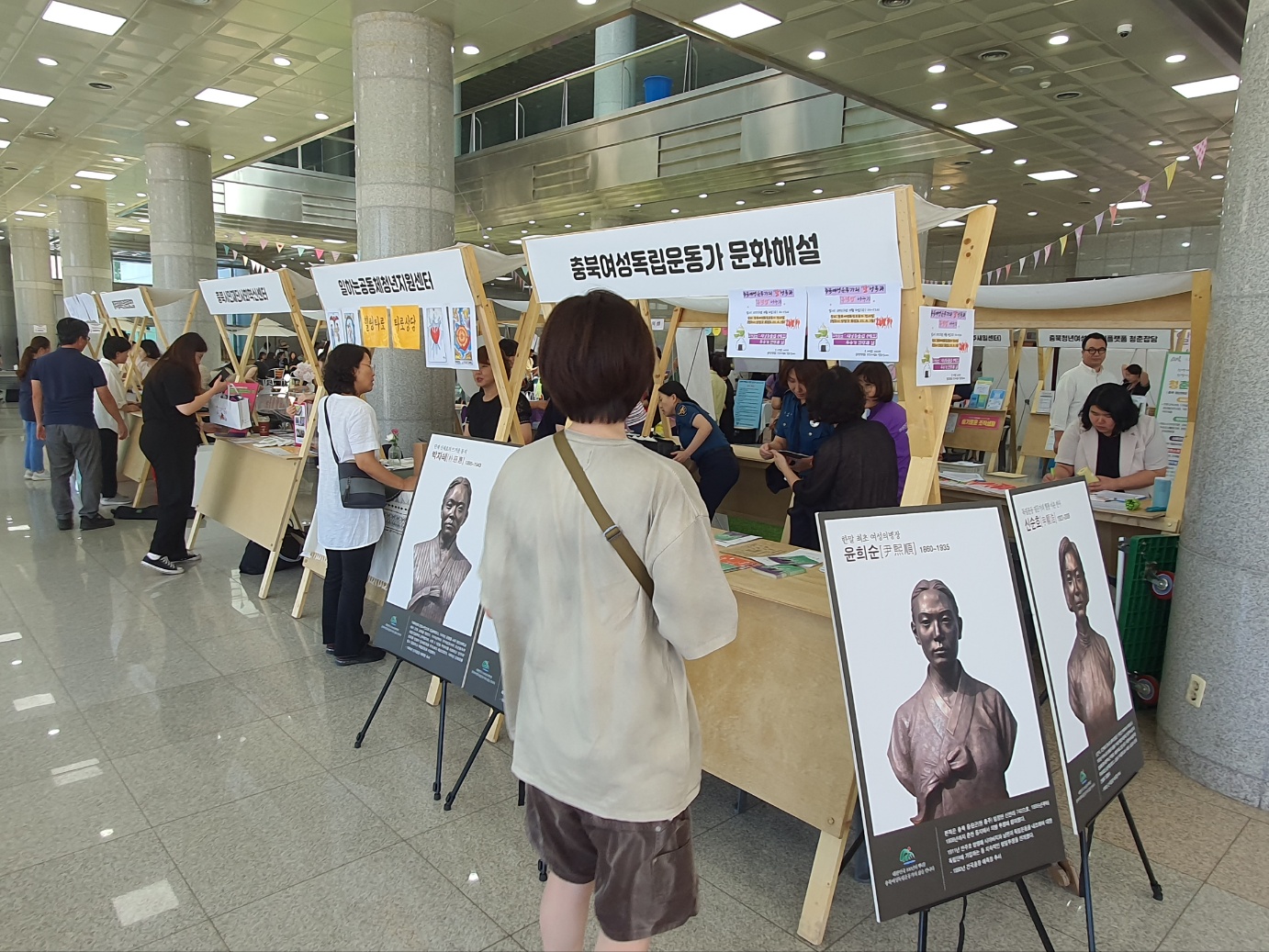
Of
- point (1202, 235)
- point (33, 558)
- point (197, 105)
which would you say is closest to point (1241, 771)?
point (33, 558)

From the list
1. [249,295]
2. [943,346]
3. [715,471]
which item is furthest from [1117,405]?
[249,295]

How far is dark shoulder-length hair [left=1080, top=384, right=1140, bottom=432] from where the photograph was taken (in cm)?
431

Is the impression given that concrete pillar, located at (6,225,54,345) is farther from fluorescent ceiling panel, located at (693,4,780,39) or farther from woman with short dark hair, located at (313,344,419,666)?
woman with short dark hair, located at (313,344,419,666)

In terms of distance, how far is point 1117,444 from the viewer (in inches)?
176

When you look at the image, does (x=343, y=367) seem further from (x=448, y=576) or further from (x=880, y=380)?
(x=880, y=380)

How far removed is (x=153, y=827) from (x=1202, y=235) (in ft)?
54.1

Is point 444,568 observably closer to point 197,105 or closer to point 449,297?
point 449,297

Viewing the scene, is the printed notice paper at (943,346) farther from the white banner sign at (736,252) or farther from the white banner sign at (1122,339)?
the white banner sign at (1122,339)

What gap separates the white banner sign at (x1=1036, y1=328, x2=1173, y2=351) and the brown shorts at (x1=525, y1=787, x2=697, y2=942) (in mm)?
6376

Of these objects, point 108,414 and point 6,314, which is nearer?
point 108,414

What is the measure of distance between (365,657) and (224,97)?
7529 millimetres

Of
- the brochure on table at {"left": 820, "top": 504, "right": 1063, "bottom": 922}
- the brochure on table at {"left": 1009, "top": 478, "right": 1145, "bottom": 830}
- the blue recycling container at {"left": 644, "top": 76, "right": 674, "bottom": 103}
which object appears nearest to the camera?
the brochure on table at {"left": 820, "top": 504, "right": 1063, "bottom": 922}

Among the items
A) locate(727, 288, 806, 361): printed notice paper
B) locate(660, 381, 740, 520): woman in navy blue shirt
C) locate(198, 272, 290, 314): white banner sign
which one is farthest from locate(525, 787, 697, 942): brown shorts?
locate(198, 272, 290, 314): white banner sign

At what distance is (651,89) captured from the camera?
11.2 metres
